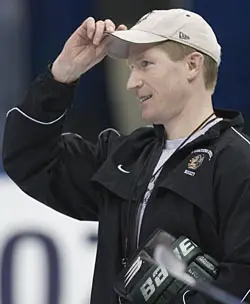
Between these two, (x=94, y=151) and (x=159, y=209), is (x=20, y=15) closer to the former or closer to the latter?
(x=94, y=151)

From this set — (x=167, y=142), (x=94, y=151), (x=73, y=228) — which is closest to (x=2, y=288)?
(x=73, y=228)

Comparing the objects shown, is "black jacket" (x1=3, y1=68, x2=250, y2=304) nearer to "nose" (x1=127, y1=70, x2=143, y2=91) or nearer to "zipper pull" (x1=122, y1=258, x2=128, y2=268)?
"zipper pull" (x1=122, y1=258, x2=128, y2=268)

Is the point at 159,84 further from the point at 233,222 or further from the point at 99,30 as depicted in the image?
the point at 233,222

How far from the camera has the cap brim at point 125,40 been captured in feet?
7.45

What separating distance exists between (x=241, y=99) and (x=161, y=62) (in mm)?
1921

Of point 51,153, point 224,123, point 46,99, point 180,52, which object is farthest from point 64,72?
point 224,123

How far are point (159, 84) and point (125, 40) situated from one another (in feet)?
0.45

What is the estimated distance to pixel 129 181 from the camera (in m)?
2.33

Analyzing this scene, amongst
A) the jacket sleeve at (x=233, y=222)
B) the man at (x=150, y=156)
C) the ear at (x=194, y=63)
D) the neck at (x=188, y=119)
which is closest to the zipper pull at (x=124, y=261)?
the man at (x=150, y=156)

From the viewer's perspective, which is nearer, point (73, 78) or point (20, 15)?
point (73, 78)

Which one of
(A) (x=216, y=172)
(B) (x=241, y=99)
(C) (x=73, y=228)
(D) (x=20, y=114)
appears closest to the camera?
(A) (x=216, y=172)

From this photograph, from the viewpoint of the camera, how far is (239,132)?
7.54 ft

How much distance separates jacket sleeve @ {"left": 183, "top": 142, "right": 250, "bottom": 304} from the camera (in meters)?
2.09

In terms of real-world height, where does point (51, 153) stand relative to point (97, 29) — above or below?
below
